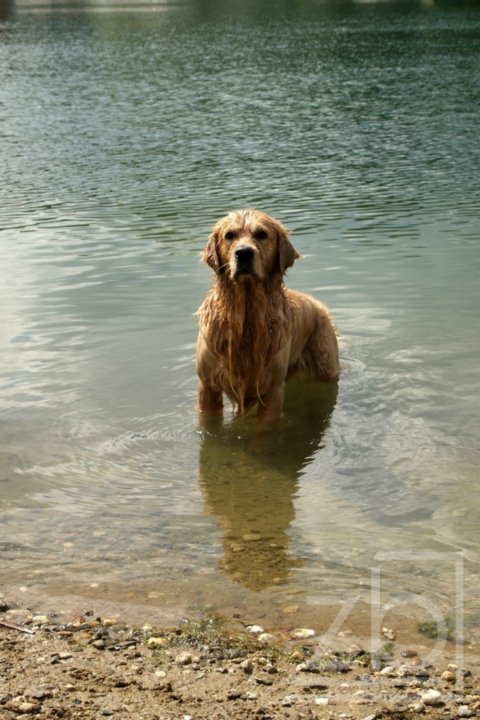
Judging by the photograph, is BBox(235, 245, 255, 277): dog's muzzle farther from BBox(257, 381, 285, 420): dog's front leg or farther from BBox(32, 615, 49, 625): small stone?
BBox(32, 615, 49, 625): small stone

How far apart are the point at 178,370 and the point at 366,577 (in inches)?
149

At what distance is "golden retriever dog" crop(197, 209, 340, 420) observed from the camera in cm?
667

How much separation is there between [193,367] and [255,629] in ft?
13.9

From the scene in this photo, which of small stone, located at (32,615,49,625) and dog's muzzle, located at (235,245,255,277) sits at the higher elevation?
dog's muzzle, located at (235,245,255,277)

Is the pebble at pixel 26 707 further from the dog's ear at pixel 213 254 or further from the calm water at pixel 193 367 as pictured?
the dog's ear at pixel 213 254

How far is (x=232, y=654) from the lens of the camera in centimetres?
416

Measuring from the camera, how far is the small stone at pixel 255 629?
440 cm

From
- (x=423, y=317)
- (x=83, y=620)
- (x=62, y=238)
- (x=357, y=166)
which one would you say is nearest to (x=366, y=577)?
(x=83, y=620)

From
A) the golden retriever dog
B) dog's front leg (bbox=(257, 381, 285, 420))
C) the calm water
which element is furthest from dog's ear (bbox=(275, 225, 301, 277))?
the calm water

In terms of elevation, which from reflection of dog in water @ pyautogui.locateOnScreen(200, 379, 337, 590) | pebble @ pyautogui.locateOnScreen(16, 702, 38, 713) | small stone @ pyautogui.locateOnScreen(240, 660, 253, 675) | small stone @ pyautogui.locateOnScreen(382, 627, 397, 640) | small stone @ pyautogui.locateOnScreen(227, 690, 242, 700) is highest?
pebble @ pyautogui.locateOnScreen(16, 702, 38, 713)

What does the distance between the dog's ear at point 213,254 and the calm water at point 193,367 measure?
4.30 feet

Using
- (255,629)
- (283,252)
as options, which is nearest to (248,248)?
(283,252)

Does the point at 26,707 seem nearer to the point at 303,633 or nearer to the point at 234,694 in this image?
the point at 234,694

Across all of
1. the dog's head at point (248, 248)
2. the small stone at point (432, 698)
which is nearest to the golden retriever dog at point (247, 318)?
the dog's head at point (248, 248)
